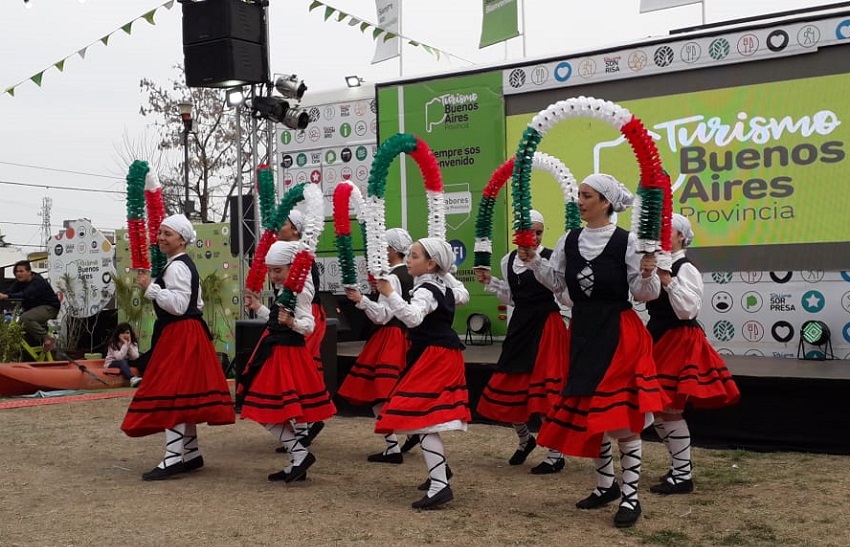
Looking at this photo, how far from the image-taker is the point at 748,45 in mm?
7523

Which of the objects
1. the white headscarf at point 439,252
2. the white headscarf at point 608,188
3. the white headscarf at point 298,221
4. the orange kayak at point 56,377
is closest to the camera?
the white headscarf at point 608,188

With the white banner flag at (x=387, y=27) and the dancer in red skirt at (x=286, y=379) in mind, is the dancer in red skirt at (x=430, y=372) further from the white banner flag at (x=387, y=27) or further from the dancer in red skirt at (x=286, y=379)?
the white banner flag at (x=387, y=27)

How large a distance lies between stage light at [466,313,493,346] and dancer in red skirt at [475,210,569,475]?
298cm

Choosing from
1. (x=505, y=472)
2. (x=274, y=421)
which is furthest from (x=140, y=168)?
(x=505, y=472)

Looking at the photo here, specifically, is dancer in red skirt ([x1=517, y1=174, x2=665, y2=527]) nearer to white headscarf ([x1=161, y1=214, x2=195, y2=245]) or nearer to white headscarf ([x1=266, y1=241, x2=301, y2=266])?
white headscarf ([x1=266, y1=241, x2=301, y2=266])

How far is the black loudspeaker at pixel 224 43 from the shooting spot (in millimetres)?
8969

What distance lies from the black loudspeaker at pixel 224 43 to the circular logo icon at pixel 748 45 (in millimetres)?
4424

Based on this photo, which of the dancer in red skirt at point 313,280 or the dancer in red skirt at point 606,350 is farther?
the dancer in red skirt at point 313,280

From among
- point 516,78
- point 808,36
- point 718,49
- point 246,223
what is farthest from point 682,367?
point 246,223

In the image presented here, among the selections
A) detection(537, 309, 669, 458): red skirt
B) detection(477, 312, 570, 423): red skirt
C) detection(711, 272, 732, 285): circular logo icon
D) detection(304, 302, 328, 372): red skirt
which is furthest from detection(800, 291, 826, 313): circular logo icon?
detection(304, 302, 328, 372): red skirt

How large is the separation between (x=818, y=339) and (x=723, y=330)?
2.51 ft

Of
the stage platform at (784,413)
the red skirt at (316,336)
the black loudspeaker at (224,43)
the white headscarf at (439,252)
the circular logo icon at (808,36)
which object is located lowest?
the stage platform at (784,413)

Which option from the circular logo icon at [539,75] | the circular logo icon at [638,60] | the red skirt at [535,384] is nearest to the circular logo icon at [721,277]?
the circular logo icon at [638,60]

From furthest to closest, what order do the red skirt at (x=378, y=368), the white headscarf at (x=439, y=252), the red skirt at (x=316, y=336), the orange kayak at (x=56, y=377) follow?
the orange kayak at (x=56, y=377), the red skirt at (x=378, y=368), the red skirt at (x=316, y=336), the white headscarf at (x=439, y=252)
